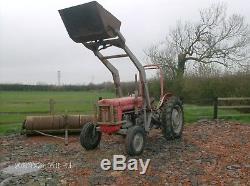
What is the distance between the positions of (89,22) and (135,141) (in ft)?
8.74

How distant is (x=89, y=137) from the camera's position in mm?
8617

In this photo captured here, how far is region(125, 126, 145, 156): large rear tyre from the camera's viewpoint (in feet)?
24.8

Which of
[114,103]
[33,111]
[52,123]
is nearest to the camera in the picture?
[114,103]

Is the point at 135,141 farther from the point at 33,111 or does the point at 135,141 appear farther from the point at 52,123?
the point at 33,111

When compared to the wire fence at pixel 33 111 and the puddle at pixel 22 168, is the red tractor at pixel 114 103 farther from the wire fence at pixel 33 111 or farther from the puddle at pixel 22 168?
the wire fence at pixel 33 111

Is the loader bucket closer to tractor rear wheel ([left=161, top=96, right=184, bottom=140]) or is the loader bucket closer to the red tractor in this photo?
the red tractor

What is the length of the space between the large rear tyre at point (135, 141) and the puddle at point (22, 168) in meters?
1.79

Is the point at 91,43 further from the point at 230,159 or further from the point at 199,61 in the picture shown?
the point at 199,61

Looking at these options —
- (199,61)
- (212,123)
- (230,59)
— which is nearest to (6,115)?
(212,123)

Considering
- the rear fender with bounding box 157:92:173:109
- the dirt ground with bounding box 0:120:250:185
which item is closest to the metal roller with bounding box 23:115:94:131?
the dirt ground with bounding box 0:120:250:185

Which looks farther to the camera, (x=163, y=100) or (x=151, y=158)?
(x=163, y=100)

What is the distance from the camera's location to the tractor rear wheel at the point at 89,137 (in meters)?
8.49

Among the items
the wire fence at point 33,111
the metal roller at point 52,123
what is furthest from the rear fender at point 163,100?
the metal roller at point 52,123

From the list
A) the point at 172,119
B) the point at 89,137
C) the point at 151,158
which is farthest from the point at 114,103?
the point at 172,119
